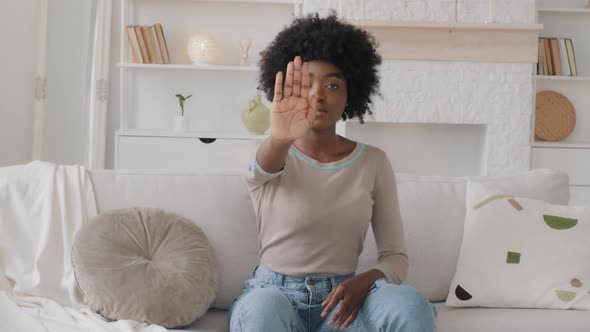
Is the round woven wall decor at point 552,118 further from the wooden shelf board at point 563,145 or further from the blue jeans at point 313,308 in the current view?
the blue jeans at point 313,308

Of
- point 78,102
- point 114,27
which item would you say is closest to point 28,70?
point 78,102

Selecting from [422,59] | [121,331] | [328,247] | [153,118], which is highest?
[422,59]

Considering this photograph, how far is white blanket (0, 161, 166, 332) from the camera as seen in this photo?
1910 millimetres

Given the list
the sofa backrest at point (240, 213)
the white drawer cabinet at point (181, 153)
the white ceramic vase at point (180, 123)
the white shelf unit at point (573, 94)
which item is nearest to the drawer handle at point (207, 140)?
the white drawer cabinet at point (181, 153)

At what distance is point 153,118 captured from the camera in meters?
5.04

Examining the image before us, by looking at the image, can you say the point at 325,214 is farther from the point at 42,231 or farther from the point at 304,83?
the point at 42,231

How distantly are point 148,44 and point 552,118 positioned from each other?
264 cm

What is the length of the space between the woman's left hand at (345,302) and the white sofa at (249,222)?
1.28 ft

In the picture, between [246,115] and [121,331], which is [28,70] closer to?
[246,115]

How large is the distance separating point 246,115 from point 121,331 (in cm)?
310

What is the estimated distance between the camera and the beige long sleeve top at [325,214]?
1.78 meters

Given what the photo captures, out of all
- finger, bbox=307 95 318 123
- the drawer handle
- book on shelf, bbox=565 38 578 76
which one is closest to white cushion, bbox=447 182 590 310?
finger, bbox=307 95 318 123

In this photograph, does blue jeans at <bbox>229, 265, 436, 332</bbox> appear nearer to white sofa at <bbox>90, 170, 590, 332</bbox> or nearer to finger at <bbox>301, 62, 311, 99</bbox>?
white sofa at <bbox>90, 170, 590, 332</bbox>

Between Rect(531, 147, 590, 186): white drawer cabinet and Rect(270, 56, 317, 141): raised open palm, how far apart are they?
3.41 metres
